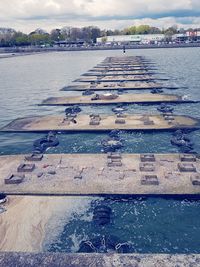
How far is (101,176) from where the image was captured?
78.6 feet

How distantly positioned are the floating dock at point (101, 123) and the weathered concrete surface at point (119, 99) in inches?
336

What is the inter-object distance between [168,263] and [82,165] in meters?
14.0

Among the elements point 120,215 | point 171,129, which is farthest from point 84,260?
point 171,129

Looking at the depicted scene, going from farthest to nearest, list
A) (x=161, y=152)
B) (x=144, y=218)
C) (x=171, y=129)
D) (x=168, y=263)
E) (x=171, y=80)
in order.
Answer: (x=171, y=80) < (x=171, y=129) < (x=161, y=152) < (x=144, y=218) < (x=168, y=263)

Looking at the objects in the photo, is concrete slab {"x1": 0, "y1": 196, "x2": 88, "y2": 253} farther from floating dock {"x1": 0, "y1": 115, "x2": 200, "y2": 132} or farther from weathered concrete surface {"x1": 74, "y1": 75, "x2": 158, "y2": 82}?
weathered concrete surface {"x1": 74, "y1": 75, "x2": 158, "y2": 82}

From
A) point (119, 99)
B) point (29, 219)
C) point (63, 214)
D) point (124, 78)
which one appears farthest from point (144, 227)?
point (124, 78)

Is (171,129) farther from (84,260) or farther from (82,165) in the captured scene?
(84,260)

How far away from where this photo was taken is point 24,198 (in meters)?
21.6

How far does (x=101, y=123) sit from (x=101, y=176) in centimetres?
1497

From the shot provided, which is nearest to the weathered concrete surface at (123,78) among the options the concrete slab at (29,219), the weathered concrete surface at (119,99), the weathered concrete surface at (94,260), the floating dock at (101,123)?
the weathered concrete surface at (119,99)

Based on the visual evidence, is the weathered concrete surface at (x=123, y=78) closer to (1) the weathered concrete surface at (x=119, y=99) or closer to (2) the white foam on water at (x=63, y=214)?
(1) the weathered concrete surface at (x=119, y=99)

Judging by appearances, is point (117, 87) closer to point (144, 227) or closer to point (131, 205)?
point (131, 205)

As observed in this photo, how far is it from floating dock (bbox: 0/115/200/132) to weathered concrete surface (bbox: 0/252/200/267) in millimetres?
22733

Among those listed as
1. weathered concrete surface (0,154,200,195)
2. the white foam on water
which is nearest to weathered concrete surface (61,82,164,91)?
weathered concrete surface (0,154,200,195)
